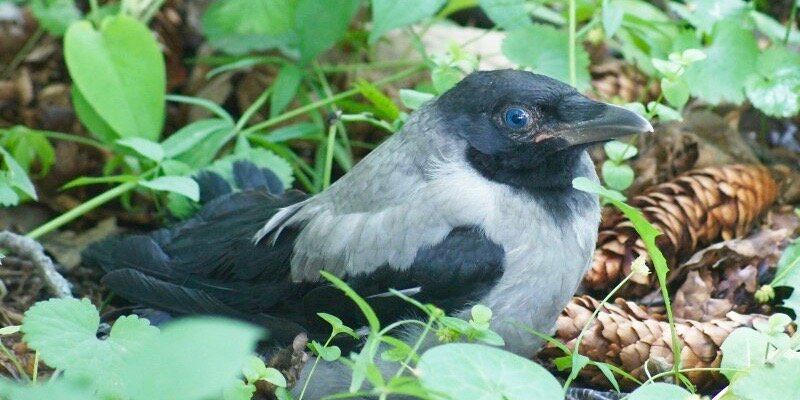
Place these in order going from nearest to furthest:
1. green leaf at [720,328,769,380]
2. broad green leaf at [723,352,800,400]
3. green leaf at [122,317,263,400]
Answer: green leaf at [122,317,263,400] < broad green leaf at [723,352,800,400] < green leaf at [720,328,769,380]

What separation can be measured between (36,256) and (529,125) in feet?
4.56

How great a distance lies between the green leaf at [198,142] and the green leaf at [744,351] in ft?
5.73

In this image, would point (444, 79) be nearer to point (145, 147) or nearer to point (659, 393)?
point (145, 147)

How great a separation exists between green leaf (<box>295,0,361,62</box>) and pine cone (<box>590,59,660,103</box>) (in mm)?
883

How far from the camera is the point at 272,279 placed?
108 inches

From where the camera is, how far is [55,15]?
372 centimetres

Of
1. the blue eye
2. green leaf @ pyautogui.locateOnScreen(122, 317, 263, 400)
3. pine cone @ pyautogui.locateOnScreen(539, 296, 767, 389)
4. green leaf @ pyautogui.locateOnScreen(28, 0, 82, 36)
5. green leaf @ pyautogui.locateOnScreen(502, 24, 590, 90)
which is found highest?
green leaf @ pyautogui.locateOnScreen(122, 317, 263, 400)

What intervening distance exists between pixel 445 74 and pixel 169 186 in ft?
2.61

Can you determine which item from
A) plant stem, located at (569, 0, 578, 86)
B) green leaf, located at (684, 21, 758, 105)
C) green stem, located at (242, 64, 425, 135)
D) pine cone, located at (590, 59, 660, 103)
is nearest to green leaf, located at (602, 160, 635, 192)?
plant stem, located at (569, 0, 578, 86)

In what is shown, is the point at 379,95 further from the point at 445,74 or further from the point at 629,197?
the point at 629,197

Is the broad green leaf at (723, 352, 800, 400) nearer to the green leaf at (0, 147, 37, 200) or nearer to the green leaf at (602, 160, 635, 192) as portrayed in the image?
the green leaf at (602, 160, 635, 192)

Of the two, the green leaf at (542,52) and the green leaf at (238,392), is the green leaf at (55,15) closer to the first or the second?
the green leaf at (542,52)

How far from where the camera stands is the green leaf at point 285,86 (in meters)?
3.55

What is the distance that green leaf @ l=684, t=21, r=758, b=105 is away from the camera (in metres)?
3.10
